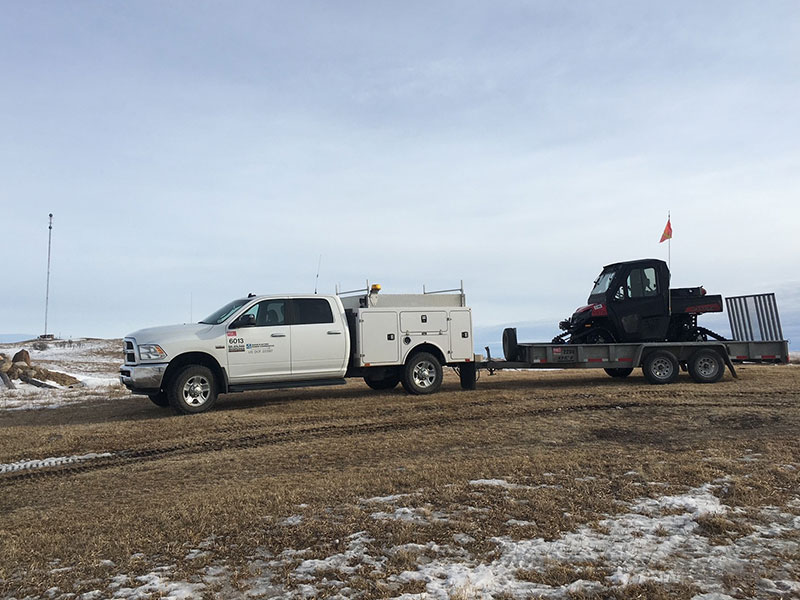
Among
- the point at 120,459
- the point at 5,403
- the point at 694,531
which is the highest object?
the point at 5,403

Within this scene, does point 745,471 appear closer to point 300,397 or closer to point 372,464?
point 372,464

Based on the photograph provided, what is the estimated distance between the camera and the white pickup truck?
1079cm

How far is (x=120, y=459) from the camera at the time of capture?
7730 mm

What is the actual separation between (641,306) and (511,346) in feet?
10.4

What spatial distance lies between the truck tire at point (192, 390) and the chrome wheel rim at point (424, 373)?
4.05 meters

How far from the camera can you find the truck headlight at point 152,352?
10625 mm

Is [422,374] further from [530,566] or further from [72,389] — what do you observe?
[530,566]

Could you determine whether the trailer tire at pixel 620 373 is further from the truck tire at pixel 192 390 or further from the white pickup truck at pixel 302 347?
the truck tire at pixel 192 390

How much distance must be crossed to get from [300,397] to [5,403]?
20.4 ft

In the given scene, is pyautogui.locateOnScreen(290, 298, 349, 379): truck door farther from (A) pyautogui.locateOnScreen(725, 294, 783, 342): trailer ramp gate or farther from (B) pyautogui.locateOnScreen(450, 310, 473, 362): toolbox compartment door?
(A) pyautogui.locateOnScreen(725, 294, 783, 342): trailer ramp gate

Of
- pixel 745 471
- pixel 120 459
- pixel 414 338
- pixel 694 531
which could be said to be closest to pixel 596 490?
pixel 694 531

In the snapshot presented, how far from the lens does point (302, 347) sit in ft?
38.6

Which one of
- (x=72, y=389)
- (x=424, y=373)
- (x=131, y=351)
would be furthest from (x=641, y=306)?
(x=72, y=389)

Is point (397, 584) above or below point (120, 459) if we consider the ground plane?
below
